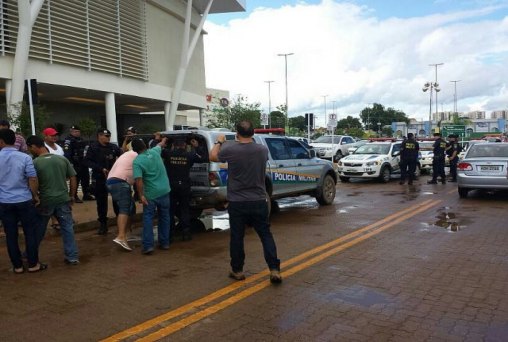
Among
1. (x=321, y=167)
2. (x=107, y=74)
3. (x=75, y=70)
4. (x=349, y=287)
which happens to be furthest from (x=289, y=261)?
(x=107, y=74)

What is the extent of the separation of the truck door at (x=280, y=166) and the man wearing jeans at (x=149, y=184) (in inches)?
127

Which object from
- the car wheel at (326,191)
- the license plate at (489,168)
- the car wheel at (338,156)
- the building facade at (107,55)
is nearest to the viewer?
the car wheel at (326,191)

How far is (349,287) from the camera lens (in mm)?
5121

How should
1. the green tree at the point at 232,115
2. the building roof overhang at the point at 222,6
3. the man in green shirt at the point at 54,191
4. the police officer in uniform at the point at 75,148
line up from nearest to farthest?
the man in green shirt at the point at 54,191, the police officer in uniform at the point at 75,148, the building roof overhang at the point at 222,6, the green tree at the point at 232,115

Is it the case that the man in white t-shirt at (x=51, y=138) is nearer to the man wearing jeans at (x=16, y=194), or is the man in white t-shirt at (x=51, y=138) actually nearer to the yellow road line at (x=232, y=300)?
the man wearing jeans at (x=16, y=194)

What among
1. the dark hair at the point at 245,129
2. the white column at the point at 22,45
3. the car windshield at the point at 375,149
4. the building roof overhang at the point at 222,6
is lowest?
the car windshield at the point at 375,149

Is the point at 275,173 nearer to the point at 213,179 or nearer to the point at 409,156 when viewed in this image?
the point at 213,179

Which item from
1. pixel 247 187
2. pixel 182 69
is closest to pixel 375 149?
pixel 182 69

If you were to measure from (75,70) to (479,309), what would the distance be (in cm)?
2012

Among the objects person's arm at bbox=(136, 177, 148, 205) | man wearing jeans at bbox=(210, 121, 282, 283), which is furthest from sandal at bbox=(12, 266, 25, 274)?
man wearing jeans at bbox=(210, 121, 282, 283)

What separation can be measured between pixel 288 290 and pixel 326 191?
282 inches

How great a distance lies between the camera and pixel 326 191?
39.4ft

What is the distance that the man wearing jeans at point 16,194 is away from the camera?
5.79 m

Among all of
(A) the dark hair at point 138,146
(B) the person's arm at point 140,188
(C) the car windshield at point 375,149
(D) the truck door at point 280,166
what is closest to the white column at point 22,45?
(D) the truck door at point 280,166
